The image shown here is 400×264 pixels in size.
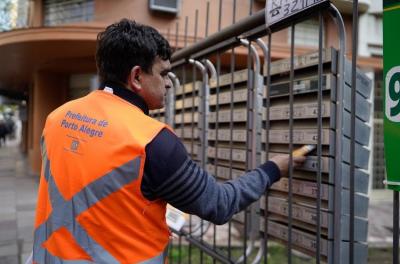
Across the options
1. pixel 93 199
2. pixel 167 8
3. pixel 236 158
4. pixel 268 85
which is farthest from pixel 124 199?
pixel 167 8

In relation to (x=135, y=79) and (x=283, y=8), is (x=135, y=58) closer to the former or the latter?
(x=135, y=79)

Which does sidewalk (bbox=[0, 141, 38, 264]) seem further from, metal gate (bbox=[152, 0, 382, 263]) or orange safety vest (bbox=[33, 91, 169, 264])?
orange safety vest (bbox=[33, 91, 169, 264])

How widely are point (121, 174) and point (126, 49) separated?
493mm

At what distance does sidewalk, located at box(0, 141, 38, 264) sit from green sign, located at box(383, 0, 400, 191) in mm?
4864

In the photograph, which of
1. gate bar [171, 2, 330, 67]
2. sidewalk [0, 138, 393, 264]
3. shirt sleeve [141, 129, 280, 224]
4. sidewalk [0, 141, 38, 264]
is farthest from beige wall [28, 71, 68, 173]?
shirt sleeve [141, 129, 280, 224]

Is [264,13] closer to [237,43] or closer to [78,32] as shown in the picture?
[237,43]

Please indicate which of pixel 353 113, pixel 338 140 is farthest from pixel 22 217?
pixel 353 113

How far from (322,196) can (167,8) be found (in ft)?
22.1

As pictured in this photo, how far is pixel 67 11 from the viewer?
12.1 metres

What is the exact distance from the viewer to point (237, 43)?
280 centimetres

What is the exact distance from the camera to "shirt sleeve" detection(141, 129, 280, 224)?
1.70 meters

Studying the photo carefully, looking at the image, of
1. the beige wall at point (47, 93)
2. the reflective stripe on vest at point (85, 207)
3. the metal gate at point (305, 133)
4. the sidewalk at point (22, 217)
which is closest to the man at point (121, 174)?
the reflective stripe on vest at point (85, 207)

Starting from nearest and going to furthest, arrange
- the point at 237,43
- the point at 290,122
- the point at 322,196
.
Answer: the point at 322,196
the point at 290,122
the point at 237,43

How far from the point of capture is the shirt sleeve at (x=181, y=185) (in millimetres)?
1702
